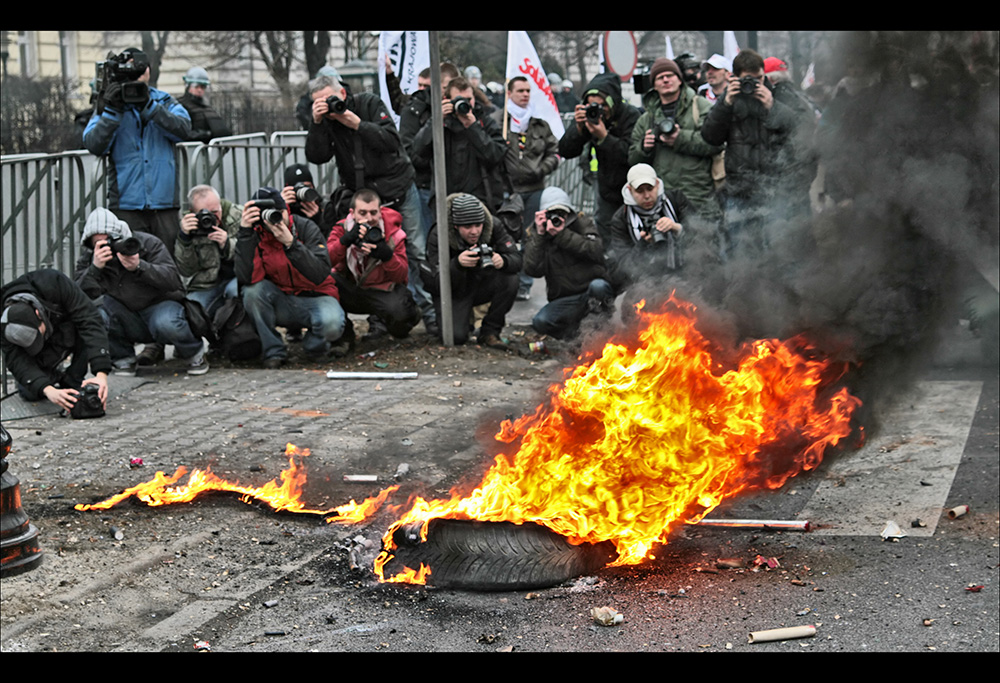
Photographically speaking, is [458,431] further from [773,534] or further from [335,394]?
[773,534]

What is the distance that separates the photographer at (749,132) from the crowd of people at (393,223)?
0.05ft

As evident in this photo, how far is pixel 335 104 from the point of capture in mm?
10180

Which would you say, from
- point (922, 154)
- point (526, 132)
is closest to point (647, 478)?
point (922, 154)

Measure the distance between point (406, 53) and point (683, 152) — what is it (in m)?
3.01

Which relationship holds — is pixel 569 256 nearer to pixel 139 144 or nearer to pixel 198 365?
pixel 198 365

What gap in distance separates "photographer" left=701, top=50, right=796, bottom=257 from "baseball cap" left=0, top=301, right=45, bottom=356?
4.74 metres

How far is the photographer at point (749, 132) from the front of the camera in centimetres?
862

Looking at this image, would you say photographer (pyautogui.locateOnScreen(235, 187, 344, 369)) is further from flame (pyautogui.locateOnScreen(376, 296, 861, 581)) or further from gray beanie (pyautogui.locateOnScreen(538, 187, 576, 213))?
flame (pyautogui.locateOnScreen(376, 296, 861, 581))

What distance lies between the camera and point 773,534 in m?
6.06

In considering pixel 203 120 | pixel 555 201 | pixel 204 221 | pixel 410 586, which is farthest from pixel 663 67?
pixel 410 586

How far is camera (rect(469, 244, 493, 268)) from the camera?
10125 mm

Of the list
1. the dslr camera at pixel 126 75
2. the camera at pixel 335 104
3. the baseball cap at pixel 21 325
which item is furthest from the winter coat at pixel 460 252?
the baseball cap at pixel 21 325

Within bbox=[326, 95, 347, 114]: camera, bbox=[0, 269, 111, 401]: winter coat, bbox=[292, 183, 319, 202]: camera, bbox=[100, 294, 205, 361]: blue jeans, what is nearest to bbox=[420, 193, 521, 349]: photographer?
bbox=[292, 183, 319, 202]: camera

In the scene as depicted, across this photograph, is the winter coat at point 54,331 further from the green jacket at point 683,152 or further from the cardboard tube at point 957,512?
the cardboard tube at point 957,512
